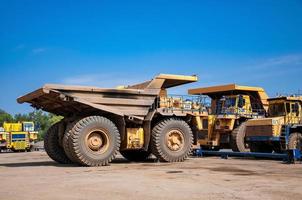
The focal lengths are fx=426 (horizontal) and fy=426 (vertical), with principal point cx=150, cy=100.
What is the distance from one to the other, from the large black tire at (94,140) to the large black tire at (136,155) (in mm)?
3053

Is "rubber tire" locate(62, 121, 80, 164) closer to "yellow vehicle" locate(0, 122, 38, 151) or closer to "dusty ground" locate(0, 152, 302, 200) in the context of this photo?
"dusty ground" locate(0, 152, 302, 200)

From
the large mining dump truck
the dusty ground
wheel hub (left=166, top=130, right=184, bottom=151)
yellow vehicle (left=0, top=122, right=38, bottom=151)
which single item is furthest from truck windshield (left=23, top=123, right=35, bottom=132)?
the dusty ground

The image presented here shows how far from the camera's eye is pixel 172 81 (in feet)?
56.7

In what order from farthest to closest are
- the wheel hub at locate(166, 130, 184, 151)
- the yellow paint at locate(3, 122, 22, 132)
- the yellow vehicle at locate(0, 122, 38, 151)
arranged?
1. the yellow paint at locate(3, 122, 22, 132)
2. the yellow vehicle at locate(0, 122, 38, 151)
3. the wheel hub at locate(166, 130, 184, 151)

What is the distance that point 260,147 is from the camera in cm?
2016

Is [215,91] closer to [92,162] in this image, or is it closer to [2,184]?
[92,162]

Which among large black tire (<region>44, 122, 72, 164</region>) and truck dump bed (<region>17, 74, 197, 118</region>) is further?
large black tire (<region>44, 122, 72, 164</region>)

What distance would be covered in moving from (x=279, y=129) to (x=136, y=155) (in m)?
6.41

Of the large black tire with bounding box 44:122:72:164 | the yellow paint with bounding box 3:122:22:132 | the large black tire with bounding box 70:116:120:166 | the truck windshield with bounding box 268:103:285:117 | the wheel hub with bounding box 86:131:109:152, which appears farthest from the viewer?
the yellow paint with bounding box 3:122:22:132

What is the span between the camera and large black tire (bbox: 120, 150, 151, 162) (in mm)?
18219

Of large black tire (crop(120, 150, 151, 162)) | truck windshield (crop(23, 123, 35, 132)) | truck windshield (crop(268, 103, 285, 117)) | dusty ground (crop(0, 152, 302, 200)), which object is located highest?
truck windshield (crop(268, 103, 285, 117))

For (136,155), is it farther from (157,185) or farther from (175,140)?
(157,185)

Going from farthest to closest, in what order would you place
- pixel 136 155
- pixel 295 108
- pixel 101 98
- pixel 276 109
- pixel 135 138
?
pixel 276 109
pixel 295 108
pixel 136 155
pixel 135 138
pixel 101 98

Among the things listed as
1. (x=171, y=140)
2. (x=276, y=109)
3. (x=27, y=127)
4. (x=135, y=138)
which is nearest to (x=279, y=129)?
(x=276, y=109)
